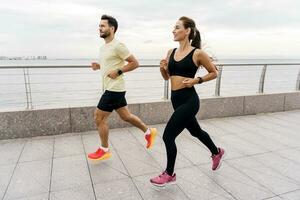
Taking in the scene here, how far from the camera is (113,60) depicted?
317 centimetres

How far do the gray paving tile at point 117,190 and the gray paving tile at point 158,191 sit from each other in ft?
0.24

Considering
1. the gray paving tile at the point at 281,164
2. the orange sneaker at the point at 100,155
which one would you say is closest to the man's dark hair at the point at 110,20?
the orange sneaker at the point at 100,155

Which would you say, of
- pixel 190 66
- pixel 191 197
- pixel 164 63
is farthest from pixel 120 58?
pixel 191 197

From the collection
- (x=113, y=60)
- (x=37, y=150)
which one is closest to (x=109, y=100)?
(x=113, y=60)

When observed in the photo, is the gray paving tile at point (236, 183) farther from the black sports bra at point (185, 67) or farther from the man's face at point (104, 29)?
the man's face at point (104, 29)

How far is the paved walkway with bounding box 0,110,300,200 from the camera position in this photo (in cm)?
262

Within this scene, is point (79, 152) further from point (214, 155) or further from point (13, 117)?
point (214, 155)

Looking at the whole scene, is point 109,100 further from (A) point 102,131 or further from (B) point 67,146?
(B) point 67,146

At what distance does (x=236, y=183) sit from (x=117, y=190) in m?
1.38

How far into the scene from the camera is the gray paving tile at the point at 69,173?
2.79 meters

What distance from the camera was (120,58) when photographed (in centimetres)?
320

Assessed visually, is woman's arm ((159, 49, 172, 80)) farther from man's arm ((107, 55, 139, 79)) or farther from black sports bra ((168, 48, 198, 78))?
man's arm ((107, 55, 139, 79))

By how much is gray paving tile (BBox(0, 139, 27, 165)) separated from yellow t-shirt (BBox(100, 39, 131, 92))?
67.8 inches

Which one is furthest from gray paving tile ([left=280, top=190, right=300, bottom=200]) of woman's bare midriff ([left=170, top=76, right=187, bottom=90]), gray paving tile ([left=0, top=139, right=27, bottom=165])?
gray paving tile ([left=0, top=139, right=27, bottom=165])
